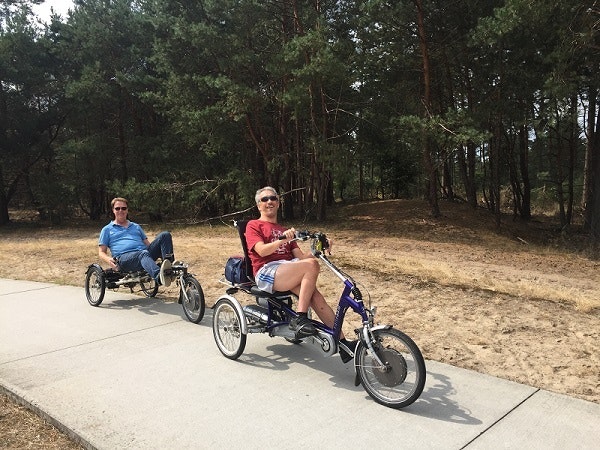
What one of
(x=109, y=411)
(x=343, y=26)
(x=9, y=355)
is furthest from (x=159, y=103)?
(x=109, y=411)

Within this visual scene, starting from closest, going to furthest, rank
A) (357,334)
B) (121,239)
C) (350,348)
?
(357,334)
(350,348)
(121,239)

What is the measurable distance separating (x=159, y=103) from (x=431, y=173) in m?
10.1

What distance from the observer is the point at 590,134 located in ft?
61.5

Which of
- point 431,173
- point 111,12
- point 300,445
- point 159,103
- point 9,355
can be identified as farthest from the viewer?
point 111,12

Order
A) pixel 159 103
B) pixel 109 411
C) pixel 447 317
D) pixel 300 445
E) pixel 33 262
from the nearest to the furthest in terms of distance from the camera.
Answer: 1. pixel 300 445
2. pixel 109 411
3. pixel 447 317
4. pixel 33 262
5. pixel 159 103

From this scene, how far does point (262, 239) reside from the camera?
405cm

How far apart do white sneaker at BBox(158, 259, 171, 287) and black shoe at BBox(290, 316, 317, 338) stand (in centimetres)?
220

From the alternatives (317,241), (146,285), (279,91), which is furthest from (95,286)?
(279,91)

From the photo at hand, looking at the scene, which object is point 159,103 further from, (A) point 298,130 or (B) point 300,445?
(B) point 300,445

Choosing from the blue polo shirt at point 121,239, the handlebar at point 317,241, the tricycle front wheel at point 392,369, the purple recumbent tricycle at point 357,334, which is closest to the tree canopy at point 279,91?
the blue polo shirt at point 121,239

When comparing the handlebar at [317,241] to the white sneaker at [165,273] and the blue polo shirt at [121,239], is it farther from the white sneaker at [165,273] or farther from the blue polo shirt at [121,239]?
the blue polo shirt at [121,239]

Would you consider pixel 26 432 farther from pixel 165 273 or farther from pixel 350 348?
pixel 165 273

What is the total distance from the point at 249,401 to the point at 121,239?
3673 millimetres

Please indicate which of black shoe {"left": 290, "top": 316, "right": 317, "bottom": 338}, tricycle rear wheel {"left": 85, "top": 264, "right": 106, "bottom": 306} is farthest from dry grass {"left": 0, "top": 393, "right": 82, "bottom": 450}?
tricycle rear wheel {"left": 85, "top": 264, "right": 106, "bottom": 306}
